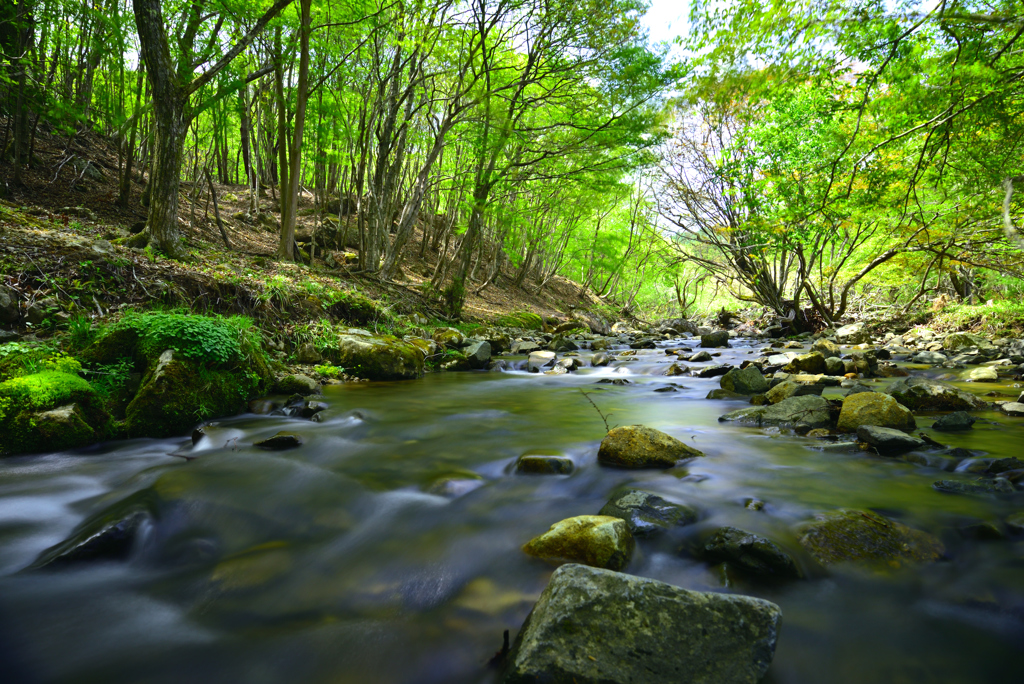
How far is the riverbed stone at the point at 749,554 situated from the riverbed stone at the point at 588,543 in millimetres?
420

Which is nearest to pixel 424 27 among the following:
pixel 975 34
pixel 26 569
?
pixel 975 34

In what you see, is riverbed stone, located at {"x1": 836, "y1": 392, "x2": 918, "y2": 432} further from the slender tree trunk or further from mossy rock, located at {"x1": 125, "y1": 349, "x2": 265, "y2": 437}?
the slender tree trunk

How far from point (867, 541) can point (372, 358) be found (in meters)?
6.61

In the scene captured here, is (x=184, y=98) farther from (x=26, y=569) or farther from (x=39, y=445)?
(x=26, y=569)

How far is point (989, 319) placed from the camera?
1178cm

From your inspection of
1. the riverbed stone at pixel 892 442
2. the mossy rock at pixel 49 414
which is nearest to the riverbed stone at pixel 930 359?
the riverbed stone at pixel 892 442

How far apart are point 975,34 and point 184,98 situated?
1085 cm

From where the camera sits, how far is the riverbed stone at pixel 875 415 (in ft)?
14.2

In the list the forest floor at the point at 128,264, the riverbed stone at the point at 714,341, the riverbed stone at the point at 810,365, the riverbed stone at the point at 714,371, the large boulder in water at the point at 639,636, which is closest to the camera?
the large boulder in water at the point at 639,636

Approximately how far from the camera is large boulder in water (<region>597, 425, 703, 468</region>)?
3727 mm

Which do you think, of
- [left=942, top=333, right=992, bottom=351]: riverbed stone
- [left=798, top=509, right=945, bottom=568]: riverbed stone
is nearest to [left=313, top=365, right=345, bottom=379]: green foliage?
[left=798, top=509, right=945, bottom=568]: riverbed stone

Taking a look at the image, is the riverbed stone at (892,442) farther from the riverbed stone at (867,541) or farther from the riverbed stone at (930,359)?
the riverbed stone at (930,359)

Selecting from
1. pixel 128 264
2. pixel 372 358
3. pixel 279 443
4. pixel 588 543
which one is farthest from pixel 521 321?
pixel 588 543

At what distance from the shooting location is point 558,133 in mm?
15414
